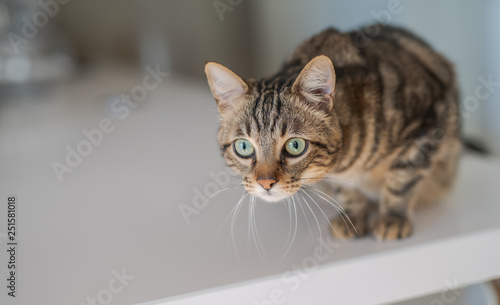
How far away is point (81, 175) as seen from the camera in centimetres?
113

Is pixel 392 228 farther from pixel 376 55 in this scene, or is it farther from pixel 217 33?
pixel 217 33

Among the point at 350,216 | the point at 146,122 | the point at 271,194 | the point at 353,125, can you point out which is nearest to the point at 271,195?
the point at 271,194

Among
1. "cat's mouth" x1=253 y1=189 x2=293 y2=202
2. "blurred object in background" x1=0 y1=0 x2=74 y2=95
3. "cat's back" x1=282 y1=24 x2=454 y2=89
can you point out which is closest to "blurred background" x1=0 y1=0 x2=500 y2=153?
"blurred object in background" x1=0 y1=0 x2=74 y2=95

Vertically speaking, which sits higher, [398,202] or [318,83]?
[318,83]

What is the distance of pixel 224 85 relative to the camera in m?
0.64

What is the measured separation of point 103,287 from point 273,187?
0.34 meters

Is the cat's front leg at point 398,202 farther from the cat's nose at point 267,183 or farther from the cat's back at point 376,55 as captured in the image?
the cat's nose at point 267,183

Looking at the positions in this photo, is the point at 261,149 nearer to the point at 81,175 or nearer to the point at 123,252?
the point at 123,252

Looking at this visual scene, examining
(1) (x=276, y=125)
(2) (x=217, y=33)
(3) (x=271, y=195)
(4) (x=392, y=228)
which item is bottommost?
(4) (x=392, y=228)

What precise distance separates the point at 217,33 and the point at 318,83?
4.88 feet

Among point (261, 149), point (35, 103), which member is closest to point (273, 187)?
point (261, 149)

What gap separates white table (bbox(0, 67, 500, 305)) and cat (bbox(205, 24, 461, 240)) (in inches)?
2.9

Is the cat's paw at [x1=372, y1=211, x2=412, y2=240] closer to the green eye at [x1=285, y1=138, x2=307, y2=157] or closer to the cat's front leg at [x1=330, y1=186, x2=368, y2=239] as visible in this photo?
the cat's front leg at [x1=330, y1=186, x2=368, y2=239]

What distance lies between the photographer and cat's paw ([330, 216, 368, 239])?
0.84 metres
